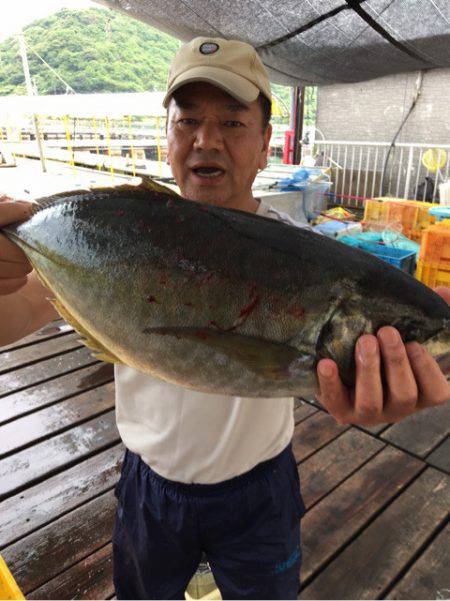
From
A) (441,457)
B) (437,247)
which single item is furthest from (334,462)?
(437,247)

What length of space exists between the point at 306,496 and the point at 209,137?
2.09 m

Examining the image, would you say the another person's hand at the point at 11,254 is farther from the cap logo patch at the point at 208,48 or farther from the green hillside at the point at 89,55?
the green hillside at the point at 89,55

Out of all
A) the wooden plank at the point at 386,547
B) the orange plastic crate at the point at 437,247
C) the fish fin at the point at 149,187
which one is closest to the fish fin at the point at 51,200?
the fish fin at the point at 149,187

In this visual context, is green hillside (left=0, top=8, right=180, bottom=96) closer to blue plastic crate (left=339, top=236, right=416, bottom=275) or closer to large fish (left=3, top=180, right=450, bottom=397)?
blue plastic crate (left=339, top=236, right=416, bottom=275)

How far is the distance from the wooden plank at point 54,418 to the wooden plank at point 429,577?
2.15 meters

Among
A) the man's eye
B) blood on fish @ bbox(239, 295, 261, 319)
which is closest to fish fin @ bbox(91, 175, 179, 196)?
blood on fish @ bbox(239, 295, 261, 319)

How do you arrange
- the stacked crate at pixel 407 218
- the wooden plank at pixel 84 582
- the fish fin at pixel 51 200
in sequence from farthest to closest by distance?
the stacked crate at pixel 407 218 → the wooden plank at pixel 84 582 → the fish fin at pixel 51 200

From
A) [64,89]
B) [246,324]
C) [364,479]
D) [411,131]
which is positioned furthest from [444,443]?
[64,89]

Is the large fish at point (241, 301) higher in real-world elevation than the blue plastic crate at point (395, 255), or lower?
higher

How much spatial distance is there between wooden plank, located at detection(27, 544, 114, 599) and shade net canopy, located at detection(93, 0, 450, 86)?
5622mm

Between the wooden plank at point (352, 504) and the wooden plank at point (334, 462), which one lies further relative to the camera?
the wooden plank at point (334, 462)

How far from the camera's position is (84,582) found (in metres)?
2.08

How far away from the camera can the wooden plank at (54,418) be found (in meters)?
2.88

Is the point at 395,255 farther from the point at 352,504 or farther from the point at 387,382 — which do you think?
the point at 387,382
